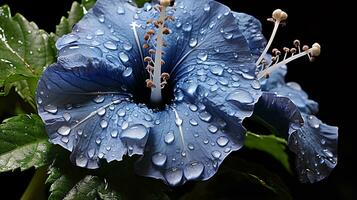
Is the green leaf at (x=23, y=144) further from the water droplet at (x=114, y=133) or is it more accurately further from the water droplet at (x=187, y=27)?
the water droplet at (x=187, y=27)

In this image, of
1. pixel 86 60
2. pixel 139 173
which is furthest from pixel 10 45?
pixel 139 173

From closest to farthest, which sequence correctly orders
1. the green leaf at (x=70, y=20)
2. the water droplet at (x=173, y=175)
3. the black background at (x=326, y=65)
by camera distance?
1. the water droplet at (x=173, y=175)
2. the green leaf at (x=70, y=20)
3. the black background at (x=326, y=65)

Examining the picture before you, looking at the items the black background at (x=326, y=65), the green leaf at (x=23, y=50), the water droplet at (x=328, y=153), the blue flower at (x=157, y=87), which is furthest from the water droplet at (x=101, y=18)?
the black background at (x=326, y=65)

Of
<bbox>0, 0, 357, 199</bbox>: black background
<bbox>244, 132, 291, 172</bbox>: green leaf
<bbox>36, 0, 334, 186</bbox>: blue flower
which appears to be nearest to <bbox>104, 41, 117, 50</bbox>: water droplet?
<bbox>36, 0, 334, 186</bbox>: blue flower

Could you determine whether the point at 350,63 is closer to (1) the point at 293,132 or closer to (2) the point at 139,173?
(1) the point at 293,132

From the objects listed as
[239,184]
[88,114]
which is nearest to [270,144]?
[239,184]

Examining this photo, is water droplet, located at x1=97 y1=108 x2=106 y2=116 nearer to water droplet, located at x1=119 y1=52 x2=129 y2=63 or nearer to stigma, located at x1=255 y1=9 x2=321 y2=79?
water droplet, located at x1=119 y1=52 x2=129 y2=63

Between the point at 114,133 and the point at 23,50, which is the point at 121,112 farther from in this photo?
the point at 23,50

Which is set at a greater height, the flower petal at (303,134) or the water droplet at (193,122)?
the water droplet at (193,122)
